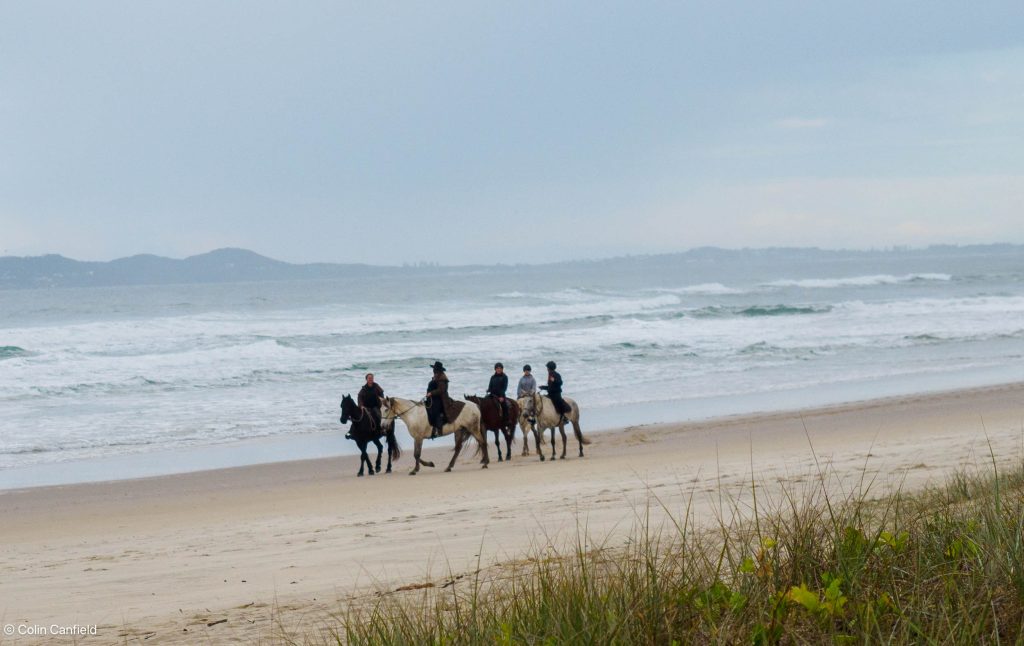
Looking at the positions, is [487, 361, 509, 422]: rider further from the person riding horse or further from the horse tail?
the horse tail

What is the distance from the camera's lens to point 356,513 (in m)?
11.3

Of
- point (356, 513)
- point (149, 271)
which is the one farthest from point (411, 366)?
point (149, 271)

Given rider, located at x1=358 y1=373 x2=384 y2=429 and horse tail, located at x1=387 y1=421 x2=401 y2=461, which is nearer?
horse tail, located at x1=387 y1=421 x2=401 y2=461

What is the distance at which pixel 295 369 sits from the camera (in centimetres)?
3297

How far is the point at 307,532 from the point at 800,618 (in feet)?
22.7

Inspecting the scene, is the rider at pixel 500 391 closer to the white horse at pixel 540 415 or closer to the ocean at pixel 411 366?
the white horse at pixel 540 415

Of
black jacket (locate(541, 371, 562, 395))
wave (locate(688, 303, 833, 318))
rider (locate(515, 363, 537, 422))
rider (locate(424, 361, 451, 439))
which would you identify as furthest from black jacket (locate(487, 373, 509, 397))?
wave (locate(688, 303, 833, 318))

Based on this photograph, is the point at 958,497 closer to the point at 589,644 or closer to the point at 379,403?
the point at 589,644

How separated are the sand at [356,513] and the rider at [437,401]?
77cm

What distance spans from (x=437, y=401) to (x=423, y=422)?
17.5 inches

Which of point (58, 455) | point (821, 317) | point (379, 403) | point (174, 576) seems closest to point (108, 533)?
point (174, 576)

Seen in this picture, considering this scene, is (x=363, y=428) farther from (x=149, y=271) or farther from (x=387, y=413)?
(x=149, y=271)

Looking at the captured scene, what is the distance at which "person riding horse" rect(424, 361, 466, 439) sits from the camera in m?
15.7

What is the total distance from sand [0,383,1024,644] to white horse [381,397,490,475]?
1.10ft
